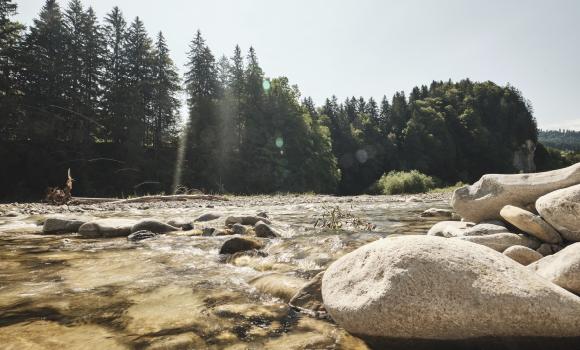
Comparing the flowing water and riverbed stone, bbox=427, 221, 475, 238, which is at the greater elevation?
riverbed stone, bbox=427, 221, 475, 238

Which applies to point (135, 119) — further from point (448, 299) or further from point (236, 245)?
point (448, 299)

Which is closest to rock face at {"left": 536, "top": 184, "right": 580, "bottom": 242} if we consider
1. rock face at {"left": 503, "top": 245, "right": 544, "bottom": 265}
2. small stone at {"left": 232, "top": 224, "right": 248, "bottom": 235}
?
rock face at {"left": 503, "top": 245, "right": 544, "bottom": 265}

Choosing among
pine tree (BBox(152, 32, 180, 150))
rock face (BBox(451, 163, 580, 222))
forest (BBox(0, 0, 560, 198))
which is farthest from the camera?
pine tree (BBox(152, 32, 180, 150))

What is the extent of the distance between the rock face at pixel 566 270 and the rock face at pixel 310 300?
2.06 metres

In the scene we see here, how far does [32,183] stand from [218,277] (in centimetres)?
2932

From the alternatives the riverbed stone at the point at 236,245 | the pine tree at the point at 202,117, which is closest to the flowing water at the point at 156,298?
the riverbed stone at the point at 236,245

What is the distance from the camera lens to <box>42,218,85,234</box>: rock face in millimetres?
8039

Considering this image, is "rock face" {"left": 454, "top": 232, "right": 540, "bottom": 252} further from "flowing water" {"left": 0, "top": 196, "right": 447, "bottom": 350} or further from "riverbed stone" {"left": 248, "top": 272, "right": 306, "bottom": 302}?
"riverbed stone" {"left": 248, "top": 272, "right": 306, "bottom": 302}

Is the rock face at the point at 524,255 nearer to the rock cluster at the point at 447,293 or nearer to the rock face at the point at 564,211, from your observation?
the rock cluster at the point at 447,293

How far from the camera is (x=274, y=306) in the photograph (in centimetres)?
327

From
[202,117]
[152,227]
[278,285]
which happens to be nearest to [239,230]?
[152,227]

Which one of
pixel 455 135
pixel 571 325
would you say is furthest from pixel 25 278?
pixel 455 135

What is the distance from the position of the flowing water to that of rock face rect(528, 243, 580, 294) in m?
1.91

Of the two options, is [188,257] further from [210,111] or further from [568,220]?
[210,111]
